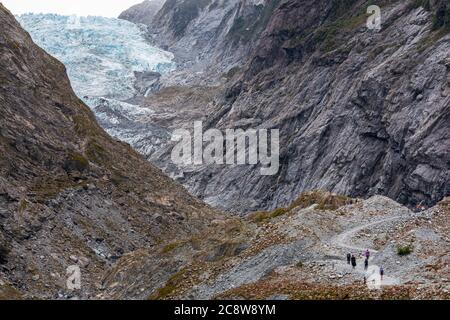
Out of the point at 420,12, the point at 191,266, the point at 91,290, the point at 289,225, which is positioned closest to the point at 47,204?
the point at 91,290

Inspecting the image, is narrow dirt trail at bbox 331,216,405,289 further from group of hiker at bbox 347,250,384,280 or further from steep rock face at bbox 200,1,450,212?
steep rock face at bbox 200,1,450,212

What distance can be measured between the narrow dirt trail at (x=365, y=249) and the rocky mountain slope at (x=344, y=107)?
3993 cm

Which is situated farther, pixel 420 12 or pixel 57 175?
pixel 420 12

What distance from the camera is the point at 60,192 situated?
190ft

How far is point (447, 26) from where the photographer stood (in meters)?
94.6

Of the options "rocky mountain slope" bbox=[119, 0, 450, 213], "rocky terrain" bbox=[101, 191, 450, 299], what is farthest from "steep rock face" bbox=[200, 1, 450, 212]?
"rocky terrain" bbox=[101, 191, 450, 299]

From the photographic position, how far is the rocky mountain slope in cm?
8438

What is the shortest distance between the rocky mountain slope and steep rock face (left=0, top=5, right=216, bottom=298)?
28.5 m

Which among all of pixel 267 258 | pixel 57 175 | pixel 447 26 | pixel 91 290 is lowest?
pixel 91 290

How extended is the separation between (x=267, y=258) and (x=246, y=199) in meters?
74.4

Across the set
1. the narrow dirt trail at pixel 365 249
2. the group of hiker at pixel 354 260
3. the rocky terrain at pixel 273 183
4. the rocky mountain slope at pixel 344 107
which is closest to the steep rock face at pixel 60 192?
the rocky terrain at pixel 273 183

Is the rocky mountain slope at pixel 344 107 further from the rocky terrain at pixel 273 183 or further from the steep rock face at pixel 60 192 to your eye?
the steep rock face at pixel 60 192

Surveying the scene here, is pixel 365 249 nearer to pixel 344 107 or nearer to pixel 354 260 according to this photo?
pixel 354 260

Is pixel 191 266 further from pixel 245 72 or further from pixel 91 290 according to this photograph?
pixel 245 72
